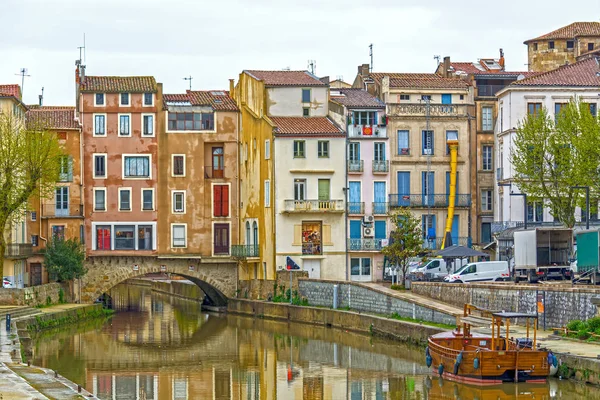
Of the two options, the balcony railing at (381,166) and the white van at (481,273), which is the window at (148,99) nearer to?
the balcony railing at (381,166)

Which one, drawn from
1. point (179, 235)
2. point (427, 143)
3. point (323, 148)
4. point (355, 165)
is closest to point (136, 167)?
point (179, 235)

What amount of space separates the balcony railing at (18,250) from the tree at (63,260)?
120cm

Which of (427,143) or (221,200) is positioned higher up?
(427,143)

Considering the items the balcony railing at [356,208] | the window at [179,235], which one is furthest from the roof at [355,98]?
the window at [179,235]

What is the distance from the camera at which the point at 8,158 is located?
2945 inches

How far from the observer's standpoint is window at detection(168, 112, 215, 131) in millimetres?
85000

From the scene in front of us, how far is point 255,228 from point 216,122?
747 cm

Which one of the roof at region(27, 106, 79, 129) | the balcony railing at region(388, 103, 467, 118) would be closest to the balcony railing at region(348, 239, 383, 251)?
Answer: the balcony railing at region(388, 103, 467, 118)

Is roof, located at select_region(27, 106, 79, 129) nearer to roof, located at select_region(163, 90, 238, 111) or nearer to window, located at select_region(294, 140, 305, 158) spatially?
roof, located at select_region(163, 90, 238, 111)

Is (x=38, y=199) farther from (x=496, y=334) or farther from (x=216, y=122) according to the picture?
(x=496, y=334)

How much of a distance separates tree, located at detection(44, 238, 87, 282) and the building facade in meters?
16.1

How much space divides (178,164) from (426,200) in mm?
15549

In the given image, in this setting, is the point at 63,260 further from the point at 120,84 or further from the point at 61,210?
the point at 120,84

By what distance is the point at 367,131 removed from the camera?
8081 centimetres
